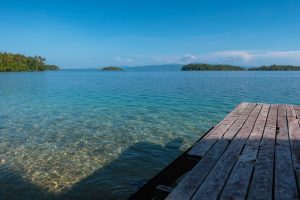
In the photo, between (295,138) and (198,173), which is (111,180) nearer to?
(198,173)

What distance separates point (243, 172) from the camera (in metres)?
3.40

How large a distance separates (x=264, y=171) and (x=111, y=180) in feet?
14.3

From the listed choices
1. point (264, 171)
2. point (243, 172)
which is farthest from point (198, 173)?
point (264, 171)

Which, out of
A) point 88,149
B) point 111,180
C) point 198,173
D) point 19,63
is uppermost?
point 19,63

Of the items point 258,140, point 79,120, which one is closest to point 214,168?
point 258,140

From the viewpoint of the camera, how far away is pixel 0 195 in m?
5.80

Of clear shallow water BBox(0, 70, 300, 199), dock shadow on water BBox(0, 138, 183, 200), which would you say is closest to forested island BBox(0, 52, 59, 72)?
clear shallow water BBox(0, 70, 300, 199)

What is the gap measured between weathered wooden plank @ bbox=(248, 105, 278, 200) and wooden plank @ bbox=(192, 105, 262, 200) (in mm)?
332

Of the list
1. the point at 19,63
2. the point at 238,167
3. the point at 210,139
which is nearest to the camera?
the point at 238,167

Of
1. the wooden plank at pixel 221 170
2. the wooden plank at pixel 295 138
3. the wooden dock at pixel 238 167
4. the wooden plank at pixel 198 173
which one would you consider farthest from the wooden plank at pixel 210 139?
the wooden plank at pixel 295 138

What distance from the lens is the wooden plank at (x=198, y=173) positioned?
2.84m

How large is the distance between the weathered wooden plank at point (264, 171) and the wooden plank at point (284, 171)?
0.24 feet

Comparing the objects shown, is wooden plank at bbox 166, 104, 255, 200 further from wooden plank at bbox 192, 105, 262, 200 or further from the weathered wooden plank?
the weathered wooden plank

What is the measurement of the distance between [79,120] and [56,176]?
6.86 m
